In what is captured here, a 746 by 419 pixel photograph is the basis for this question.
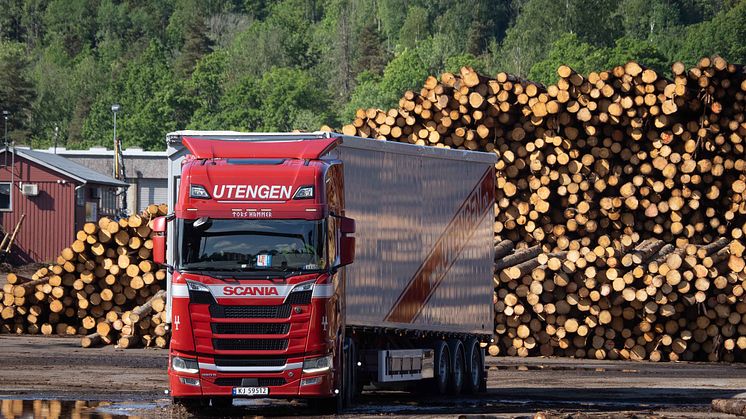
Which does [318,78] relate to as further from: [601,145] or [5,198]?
[601,145]

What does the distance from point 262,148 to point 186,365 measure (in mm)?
2746

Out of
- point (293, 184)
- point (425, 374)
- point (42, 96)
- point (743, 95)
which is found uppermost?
point (42, 96)

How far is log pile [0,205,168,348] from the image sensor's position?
98.8 ft

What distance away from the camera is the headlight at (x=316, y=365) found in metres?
17.2

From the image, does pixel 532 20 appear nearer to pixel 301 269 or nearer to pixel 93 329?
pixel 93 329

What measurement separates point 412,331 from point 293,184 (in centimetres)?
450

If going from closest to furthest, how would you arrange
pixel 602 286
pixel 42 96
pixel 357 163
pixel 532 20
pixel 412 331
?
pixel 357 163, pixel 412 331, pixel 602 286, pixel 532 20, pixel 42 96

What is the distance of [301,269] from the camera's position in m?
17.3

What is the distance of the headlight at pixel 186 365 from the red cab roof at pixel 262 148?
7.99 ft

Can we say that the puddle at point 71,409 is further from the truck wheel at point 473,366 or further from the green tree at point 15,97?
the green tree at point 15,97

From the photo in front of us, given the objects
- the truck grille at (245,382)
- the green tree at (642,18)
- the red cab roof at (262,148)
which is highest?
the green tree at (642,18)

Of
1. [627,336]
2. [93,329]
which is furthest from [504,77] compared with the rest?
[93,329]

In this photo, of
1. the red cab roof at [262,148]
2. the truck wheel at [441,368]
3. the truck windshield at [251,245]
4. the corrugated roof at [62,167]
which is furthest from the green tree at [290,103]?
the truck windshield at [251,245]

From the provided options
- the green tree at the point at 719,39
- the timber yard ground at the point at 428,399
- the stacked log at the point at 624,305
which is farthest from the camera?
the green tree at the point at 719,39
